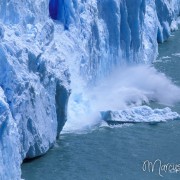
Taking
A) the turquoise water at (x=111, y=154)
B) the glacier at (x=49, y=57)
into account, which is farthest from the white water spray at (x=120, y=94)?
the turquoise water at (x=111, y=154)

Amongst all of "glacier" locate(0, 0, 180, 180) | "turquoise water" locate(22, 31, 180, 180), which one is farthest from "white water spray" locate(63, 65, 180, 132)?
"turquoise water" locate(22, 31, 180, 180)

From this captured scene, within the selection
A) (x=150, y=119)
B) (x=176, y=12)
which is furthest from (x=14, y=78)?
(x=176, y=12)

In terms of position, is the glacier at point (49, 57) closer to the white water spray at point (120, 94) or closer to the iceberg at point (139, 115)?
the white water spray at point (120, 94)

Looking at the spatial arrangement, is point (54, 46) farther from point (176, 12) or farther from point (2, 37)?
point (176, 12)

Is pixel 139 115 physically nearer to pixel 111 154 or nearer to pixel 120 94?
pixel 120 94

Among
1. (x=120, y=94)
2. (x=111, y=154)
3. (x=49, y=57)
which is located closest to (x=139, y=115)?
(x=120, y=94)
